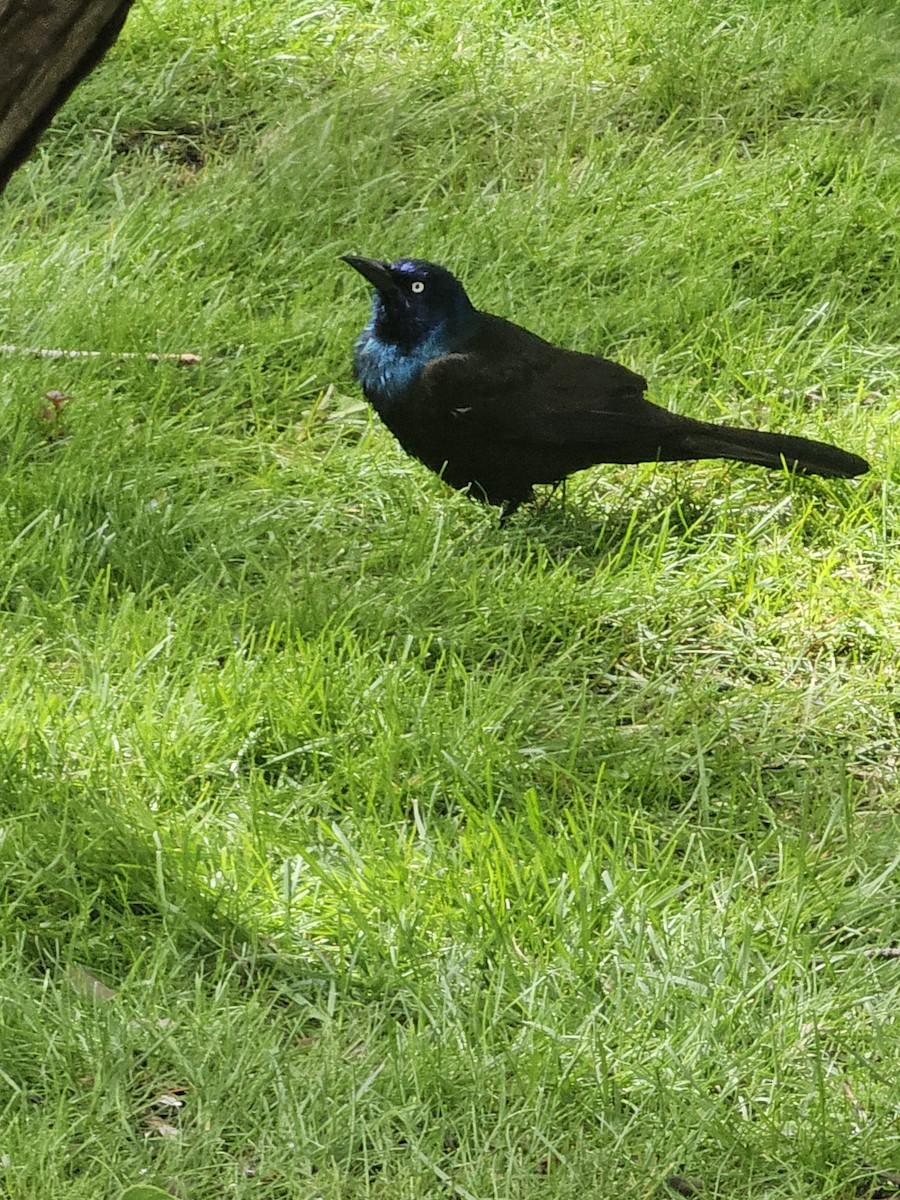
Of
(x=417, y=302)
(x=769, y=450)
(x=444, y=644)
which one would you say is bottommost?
(x=444, y=644)

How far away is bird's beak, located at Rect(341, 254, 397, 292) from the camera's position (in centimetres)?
433

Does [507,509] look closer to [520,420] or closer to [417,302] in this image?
[520,420]

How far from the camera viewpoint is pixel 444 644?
146 inches

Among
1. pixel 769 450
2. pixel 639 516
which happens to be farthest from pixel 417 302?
pixel 769 450

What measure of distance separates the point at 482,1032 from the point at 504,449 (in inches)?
71.3

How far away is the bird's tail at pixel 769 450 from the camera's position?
4.16 meters

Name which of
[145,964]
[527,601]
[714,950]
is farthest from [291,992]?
[527,601]

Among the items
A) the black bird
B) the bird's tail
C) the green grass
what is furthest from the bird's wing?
the green grass

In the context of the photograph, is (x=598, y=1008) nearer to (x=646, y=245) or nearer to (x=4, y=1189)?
(x=4, y=1189)

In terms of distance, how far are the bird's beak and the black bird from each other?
85mm

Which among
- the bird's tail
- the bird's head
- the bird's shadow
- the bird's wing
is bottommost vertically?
the bird's shadow

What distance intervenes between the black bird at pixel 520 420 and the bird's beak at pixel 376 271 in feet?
0.28

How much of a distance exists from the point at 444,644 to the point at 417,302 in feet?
3.49

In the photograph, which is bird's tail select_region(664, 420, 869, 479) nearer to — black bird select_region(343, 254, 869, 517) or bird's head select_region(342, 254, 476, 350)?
black bird select_region(343, 254, 869, 517)
